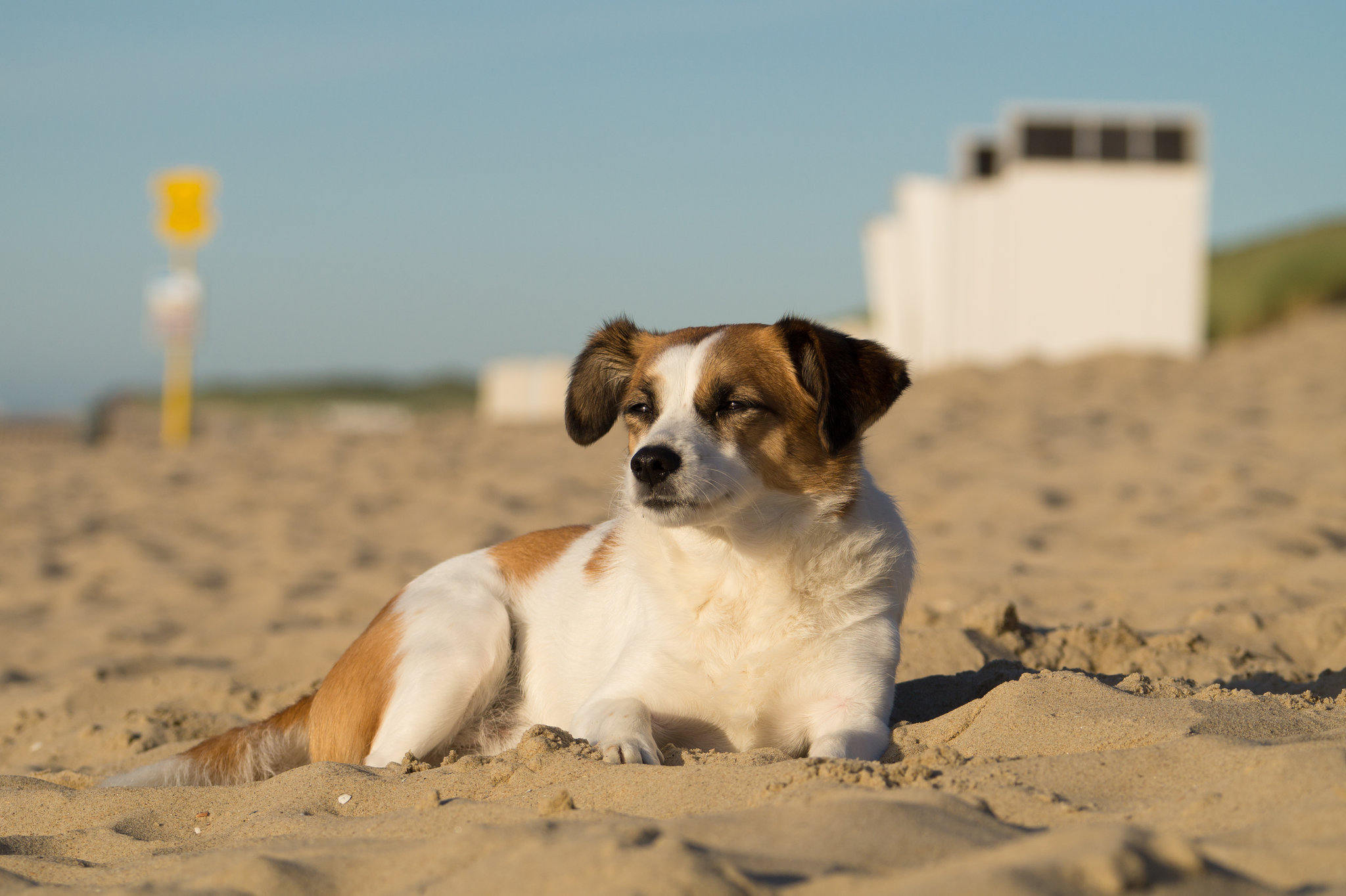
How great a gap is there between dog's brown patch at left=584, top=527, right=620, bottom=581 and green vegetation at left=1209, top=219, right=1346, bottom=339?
18.7m

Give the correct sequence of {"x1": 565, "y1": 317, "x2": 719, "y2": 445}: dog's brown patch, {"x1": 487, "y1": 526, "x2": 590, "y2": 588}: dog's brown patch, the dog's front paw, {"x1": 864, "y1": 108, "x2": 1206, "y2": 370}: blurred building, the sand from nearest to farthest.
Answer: the sand < the dog's front paw < {"x1": 565, "y1": 317, "x2": 719, "y2": 445}: dog's brown patch < {"x1": 487, "y1": 526, "x2": 590, "y2": 588}: dog's brown patch < {"x1": 864, "y1": 108, "x2": 1206, "y2": 370}: blurred building

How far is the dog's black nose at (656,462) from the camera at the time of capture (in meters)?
3.38

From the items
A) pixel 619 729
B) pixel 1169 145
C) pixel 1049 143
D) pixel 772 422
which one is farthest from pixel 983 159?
pixel 619 729

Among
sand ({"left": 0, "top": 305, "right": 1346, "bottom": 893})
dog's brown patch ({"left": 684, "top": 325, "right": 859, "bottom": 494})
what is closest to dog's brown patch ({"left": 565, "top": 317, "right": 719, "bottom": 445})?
dog's brown patch ({"left": 684, "top": 325, "right": 859, "bottom": 494})

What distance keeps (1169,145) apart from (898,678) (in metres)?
14.1

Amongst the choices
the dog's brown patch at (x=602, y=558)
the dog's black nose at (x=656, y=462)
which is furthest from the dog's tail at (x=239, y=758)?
the dog's black nose at (x=656, y=462)

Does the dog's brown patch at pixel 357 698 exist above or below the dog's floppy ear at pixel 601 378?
below

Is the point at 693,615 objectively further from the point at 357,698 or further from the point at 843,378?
the point at 357,698

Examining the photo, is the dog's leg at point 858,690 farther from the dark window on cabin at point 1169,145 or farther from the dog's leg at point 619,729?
the dark window on cabin at point 1169,145

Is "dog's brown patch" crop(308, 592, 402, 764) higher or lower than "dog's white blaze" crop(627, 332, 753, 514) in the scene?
lower

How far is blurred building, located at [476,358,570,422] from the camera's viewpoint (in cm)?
2194

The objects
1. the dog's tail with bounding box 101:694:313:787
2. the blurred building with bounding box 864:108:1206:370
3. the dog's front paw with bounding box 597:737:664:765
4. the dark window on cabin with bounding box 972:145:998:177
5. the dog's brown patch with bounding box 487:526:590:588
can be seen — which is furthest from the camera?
the dark window on cabin with bounding box 972:145:998:177

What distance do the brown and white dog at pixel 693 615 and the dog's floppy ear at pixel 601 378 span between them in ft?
0.11

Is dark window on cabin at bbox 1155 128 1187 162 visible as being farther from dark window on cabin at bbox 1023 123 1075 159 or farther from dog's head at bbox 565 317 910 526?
dog's head at bbox 565 317 910 526
